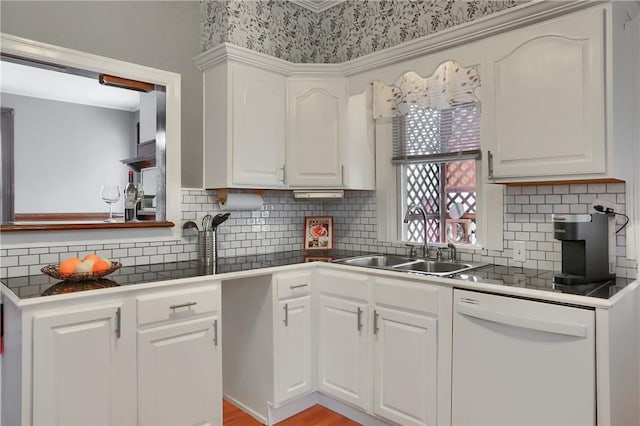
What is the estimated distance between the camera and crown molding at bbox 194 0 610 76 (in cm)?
197

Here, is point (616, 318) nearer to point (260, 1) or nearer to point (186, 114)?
point (186, 114)

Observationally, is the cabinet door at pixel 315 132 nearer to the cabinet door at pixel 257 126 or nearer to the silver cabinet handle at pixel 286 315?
the cabinet door at pixel 257 126

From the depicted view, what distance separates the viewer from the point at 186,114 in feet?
9.00

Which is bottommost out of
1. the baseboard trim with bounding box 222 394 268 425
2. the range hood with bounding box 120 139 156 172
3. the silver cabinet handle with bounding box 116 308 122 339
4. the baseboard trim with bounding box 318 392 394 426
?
the baseboard trim with bounding box 222 394 268 425

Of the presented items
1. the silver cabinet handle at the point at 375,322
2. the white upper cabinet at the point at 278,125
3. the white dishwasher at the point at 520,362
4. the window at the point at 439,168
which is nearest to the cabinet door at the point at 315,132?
the white upper cabinet at the point at 278,125

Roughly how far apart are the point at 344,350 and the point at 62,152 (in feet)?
13.1

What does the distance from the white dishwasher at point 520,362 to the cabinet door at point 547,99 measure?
68 cm

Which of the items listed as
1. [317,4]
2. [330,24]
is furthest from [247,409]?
[317,4]

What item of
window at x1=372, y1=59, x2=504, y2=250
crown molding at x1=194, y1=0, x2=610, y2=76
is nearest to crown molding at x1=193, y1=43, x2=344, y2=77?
crown molding at x1=194, y1=0, x2=610, y2=76

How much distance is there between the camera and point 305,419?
257cm

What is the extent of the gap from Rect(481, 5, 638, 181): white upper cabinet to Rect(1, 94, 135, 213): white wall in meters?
3.51

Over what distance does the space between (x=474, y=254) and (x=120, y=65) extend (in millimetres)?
2402

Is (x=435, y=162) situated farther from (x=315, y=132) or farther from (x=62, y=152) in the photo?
(x=62, y=152)

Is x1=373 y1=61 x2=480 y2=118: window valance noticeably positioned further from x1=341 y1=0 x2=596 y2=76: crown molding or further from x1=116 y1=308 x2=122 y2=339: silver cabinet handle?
x1=116 y1=308 x2=122 y2=339: silver cabinet handle
